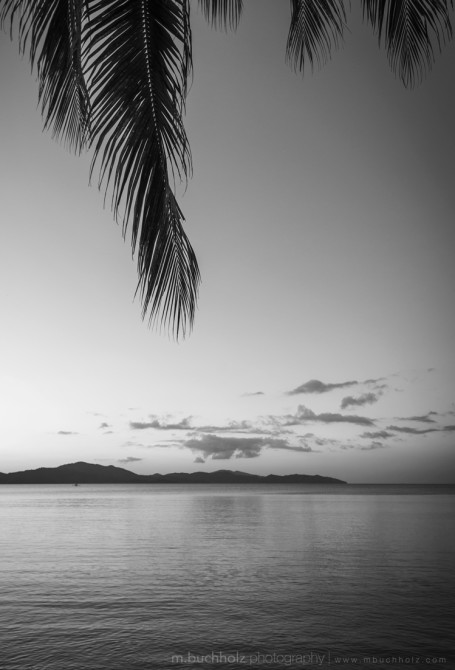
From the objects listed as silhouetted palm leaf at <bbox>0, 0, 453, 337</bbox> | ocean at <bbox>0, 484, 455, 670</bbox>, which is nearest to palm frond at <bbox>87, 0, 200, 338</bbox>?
silhouetted palm leaf at <bbox>0, 0, 453, 337</bbox>

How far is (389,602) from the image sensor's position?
1859 centimetres

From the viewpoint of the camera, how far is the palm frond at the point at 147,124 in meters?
2.77

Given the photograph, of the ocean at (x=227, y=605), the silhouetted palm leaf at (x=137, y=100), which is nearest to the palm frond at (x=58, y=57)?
the silhouetted palm leaf at (x=137, y=100)

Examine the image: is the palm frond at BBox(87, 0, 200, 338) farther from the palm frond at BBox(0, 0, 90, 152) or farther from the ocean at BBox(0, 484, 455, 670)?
the ocean at BBox(0, 484, 455, 670)

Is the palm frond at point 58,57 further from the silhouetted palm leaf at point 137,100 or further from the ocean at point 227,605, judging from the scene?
the ocean at point 227,605

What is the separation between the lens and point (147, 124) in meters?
2.85

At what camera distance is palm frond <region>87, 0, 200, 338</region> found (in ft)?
9.09

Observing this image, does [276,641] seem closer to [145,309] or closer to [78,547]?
[145,309]

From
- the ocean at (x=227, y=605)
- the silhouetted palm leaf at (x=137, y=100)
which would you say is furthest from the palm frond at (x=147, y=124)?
the ocean at (x=227, y=605)

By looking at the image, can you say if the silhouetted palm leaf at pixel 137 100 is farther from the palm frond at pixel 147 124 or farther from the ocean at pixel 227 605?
the ocean at pixel 227 605

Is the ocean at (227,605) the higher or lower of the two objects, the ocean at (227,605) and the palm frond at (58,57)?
the lower

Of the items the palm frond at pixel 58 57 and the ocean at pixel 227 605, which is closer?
the palm frond at pixel 58 57

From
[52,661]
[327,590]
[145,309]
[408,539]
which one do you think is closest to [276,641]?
[52,661]

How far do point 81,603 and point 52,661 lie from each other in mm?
6289
